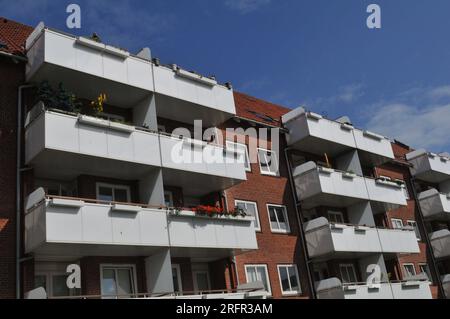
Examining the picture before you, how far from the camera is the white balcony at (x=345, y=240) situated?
2562 cm

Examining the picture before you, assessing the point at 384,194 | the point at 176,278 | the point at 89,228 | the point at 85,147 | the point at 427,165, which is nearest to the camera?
the point at 89,228

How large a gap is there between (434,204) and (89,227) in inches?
1086

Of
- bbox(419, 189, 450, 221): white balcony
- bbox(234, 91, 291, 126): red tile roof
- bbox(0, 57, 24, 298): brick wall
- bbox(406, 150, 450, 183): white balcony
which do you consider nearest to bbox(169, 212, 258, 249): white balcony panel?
bbox(0, 57, 24, 298): brick wall

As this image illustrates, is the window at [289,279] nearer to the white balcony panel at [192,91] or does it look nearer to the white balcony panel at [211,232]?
the white balcony panel at [211,232]

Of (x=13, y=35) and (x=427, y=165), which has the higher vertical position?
(x=13, y=35)

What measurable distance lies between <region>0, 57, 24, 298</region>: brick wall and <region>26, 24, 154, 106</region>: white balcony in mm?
678

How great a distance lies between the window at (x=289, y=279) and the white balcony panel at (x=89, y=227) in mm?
7933

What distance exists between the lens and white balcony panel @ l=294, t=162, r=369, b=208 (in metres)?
26.8

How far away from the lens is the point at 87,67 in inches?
752

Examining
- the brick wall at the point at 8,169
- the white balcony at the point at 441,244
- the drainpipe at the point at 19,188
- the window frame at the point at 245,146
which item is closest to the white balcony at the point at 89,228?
the drainpipe at the point at 19,188

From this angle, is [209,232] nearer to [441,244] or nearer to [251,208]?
[251,208]

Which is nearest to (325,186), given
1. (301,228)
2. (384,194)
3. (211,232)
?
(301,228)

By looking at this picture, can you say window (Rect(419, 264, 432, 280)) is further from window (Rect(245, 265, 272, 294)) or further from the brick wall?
the brick wall
